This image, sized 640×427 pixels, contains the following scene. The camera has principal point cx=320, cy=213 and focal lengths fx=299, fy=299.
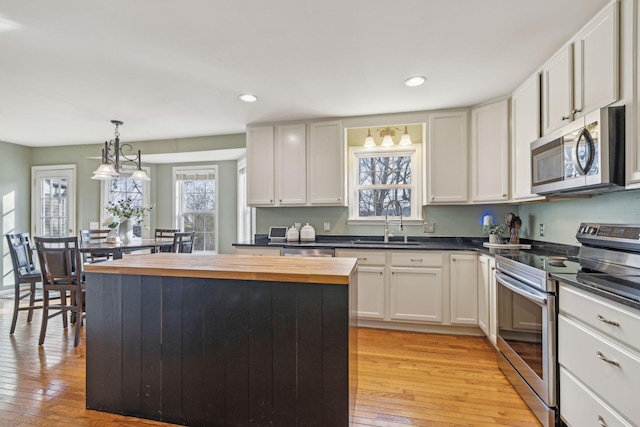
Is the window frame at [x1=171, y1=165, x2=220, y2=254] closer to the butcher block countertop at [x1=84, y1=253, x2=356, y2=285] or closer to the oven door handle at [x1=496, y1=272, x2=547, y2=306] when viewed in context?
the butcher block countertop at [x1=84, y1=253, x2=356, y2=285]

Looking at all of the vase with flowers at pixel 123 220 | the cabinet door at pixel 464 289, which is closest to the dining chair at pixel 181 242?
the vase with flowers at pixel 123 220

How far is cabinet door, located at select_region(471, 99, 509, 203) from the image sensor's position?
2.96 metres

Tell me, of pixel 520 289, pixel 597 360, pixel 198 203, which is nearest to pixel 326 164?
pixel 520 289

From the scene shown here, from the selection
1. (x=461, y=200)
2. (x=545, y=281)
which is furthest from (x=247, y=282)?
(x=461, y=200)

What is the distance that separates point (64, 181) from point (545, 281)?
6618mm

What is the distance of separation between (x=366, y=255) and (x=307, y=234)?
89 cm

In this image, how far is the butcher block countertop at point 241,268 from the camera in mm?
1535

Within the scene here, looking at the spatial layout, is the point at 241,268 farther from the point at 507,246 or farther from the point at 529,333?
the point at 507,246

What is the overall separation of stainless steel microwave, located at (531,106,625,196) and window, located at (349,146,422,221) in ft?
5.70

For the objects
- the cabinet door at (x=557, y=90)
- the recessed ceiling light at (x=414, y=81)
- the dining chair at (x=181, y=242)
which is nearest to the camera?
the cabinet door at (x=557, y=90)

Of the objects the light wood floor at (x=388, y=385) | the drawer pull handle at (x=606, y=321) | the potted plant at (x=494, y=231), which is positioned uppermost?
the potted plant at (x=494, y=231)

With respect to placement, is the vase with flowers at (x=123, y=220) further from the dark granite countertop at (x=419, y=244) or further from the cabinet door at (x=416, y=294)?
the cabinet door at (x=416, y=294)

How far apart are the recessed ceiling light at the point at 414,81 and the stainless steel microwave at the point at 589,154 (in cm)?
109

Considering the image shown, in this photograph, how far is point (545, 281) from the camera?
1.66 m
